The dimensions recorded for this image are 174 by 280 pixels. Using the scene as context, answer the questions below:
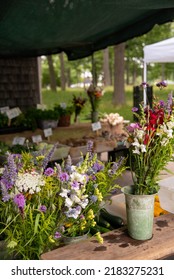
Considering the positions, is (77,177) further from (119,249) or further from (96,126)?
(96,126)

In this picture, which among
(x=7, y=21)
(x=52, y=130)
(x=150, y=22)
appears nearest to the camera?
(x=7, y=21)

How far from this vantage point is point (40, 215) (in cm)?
130

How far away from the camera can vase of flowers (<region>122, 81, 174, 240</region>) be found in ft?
4.41

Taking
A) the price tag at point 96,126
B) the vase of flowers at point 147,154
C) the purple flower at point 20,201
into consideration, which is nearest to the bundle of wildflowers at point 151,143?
the vase of flowers at point 147,154

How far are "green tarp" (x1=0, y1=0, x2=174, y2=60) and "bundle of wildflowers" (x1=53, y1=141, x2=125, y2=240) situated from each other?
1.27 metres

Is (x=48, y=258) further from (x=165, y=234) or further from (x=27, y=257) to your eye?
(x=165, y=234)

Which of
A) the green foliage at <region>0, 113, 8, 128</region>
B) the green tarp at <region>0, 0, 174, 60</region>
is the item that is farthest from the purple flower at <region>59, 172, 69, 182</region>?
the green foliage at <region>0, 113, 8, 128</region>

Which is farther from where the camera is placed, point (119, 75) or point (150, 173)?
point (119, 75)

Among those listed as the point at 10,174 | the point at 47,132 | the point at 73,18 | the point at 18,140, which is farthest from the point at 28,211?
the point at 47,132

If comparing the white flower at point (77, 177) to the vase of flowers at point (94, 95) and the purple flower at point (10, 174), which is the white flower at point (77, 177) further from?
the vase of flowers at point (94, 95)

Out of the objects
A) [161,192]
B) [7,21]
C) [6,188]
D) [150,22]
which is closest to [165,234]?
[161,192]

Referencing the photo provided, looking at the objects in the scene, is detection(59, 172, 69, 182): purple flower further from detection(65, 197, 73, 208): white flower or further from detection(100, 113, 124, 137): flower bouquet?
detection(100, 113, 124, 137): flower bouquet

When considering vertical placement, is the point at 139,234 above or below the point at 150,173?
below

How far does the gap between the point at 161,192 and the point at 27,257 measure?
0.74m
